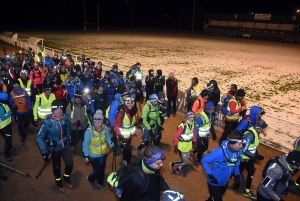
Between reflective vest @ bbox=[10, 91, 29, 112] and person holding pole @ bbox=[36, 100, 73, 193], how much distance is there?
258 centimetres

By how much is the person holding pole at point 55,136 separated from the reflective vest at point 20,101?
258cm

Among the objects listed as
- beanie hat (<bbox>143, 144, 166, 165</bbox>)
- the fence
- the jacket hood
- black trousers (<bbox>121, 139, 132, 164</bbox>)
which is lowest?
the fence

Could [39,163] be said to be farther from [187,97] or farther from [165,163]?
[187,97]

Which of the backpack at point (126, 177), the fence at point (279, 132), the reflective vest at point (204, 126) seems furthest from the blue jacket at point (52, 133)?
the fence at point (279, 132)

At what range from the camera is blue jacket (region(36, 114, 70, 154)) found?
4.96 m

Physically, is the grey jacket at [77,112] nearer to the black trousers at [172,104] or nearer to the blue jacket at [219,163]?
the blue jacket at [219,163]

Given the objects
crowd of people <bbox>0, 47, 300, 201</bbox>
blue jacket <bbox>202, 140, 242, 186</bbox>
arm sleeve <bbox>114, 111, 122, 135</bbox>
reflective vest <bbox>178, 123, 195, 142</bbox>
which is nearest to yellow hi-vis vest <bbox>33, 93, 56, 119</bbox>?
crowd of people <bbox>0, 47, 300, 201</bbox>

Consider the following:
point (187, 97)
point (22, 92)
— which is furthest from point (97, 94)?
point (187, 97)

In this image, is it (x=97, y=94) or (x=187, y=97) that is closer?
(x=97, y=94)

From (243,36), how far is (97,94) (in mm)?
52499

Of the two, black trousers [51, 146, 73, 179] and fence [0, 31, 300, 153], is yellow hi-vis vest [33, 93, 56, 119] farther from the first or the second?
fence [0, 31, 300, 153]

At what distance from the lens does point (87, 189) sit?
5.66 meters

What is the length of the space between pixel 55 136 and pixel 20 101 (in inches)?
112

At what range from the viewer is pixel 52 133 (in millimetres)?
5051
